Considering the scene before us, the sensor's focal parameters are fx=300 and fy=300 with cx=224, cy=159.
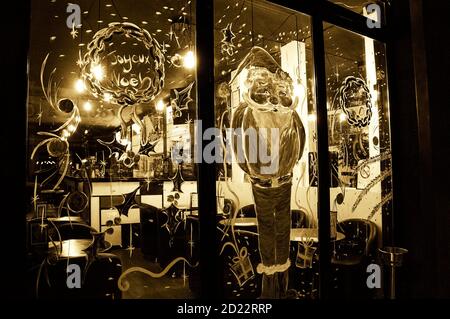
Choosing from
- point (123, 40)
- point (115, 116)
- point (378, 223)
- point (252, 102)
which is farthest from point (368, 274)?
point (123, 40)

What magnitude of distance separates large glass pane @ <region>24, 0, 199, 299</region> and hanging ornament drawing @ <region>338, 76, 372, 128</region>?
1.43 meters

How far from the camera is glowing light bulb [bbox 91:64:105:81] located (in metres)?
1.65

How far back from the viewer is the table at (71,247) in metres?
1.49

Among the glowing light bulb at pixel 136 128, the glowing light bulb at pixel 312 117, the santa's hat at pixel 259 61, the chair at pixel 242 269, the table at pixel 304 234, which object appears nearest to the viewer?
the glowing light bulb at pixel 136 128

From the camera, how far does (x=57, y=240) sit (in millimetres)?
1488

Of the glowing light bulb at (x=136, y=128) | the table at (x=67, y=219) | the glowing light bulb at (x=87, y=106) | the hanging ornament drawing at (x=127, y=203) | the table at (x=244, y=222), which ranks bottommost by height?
the table at (x=244, y=222)

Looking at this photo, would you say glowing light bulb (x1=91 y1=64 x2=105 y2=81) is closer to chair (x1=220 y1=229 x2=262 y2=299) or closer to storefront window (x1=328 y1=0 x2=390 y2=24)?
chair (x1=220 y1=229 x2=262 y2=299)

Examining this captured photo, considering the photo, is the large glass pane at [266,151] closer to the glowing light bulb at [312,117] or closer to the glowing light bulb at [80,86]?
the glowing light bulb at [312,117]

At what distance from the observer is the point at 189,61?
1.86m

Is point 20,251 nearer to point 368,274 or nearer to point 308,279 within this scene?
point 308,279

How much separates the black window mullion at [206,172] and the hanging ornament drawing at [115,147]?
44 cm

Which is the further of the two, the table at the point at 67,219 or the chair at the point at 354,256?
the chair at the point at 354,256
